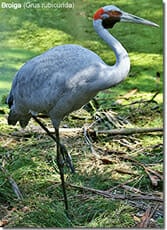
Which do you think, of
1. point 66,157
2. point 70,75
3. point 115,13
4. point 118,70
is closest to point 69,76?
point 70,75

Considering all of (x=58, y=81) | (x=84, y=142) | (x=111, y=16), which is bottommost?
(x=84, y=142)

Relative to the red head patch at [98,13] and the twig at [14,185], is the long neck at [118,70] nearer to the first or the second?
Answer: the red head patch at [98,13]

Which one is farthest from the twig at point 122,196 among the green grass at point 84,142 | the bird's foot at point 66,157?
the bird's foot at point 66,157

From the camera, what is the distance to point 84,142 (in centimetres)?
295

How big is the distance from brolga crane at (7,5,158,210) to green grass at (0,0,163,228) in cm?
13

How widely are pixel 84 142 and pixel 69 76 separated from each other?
0.55m

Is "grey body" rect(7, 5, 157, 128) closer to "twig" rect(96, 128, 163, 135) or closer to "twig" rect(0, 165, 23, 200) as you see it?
"twig" rect(0, 165, 23, 200)

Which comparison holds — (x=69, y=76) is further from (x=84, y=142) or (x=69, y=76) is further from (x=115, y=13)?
(x=84, y=142)

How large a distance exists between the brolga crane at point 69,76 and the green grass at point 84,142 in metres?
0.13

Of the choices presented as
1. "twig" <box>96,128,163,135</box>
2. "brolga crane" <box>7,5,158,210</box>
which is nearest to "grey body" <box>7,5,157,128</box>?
"brolga crane" <box>7,5,158,210</box>

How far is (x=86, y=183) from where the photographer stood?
2.80m

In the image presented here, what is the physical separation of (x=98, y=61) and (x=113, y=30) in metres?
0.36

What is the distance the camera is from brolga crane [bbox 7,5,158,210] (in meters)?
2.44

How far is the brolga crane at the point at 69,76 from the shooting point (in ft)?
8.01
